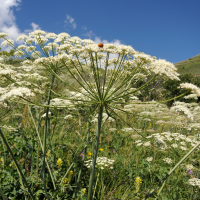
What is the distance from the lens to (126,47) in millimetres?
2686

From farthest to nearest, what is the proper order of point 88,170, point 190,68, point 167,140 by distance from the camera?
point 190,68 → point 88,170 → point 167,140

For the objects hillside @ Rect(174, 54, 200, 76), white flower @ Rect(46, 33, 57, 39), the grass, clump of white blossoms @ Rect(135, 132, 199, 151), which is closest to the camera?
the grass

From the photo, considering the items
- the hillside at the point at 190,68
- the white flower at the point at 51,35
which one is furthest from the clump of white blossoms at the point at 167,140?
the hillside at the point at 190,68

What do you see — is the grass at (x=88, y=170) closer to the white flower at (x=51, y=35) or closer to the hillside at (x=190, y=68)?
the white flower at (x=51, y=35)

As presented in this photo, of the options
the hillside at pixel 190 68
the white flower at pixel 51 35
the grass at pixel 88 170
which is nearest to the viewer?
the grass at pixel 88 170

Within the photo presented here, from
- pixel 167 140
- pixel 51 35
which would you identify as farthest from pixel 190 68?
pixel 51 35

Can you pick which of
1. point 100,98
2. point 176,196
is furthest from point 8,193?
point 176,196

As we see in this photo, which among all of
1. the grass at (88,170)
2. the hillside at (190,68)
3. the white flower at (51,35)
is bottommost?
the grass at (88,170)

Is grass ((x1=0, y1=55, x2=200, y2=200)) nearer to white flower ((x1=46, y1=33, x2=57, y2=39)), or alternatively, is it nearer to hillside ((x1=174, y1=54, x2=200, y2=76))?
white flower ((x1=46, y1=33, x2=57, y2=39))

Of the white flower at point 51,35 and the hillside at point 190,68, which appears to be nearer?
the white flower at point 51,35

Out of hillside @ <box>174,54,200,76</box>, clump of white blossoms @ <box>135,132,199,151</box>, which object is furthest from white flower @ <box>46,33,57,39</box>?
hillside @ <box>174,54,200,76</box>

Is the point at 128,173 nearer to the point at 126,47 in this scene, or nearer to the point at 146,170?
the point at 146,170

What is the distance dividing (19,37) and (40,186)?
11.6 ft

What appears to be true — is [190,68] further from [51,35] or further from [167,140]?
[51,35]
